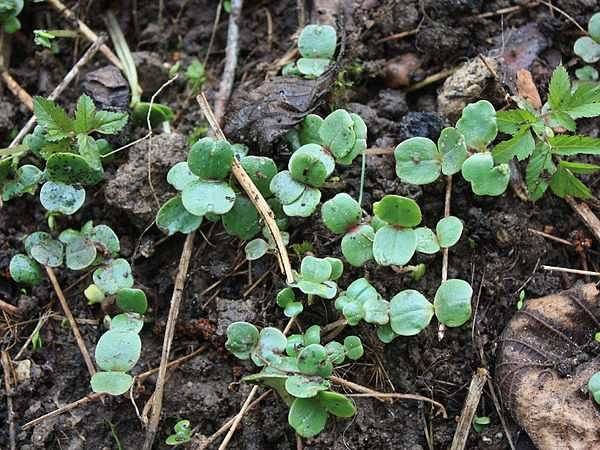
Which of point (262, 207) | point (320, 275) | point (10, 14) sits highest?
point (10, 14)

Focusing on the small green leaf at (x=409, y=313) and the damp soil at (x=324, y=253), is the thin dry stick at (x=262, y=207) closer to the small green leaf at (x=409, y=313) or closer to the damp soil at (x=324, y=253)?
the damp soil at (x=324, y=253)

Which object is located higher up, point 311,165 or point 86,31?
point 86,31

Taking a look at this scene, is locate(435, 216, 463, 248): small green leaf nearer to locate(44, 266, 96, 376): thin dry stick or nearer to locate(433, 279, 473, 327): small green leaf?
locate(433, 279, 473, 327): small green leaf

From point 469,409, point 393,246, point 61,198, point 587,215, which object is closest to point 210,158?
point 61,198

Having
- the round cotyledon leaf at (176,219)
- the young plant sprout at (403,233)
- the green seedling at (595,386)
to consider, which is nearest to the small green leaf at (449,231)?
the young plant sprout at (403,233)

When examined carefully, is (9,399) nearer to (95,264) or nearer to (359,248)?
(95,264)

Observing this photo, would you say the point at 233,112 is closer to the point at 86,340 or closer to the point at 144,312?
the point at 144,312
